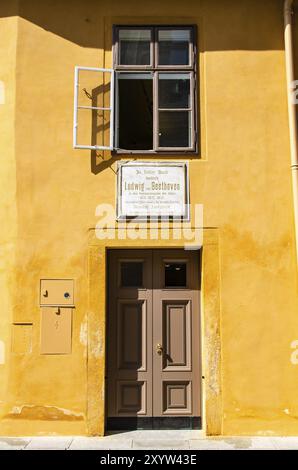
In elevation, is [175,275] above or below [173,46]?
below

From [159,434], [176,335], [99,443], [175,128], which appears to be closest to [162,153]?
[175,128]

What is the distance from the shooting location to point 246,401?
6359mm

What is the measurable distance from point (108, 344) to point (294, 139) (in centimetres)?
353

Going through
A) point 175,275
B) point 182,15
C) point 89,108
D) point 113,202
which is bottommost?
point 175,275

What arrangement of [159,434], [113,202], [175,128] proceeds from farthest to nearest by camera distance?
[175,128] → [113,202] → [159,434]

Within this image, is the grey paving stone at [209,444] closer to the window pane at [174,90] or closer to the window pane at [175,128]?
the window pane at [175,128]

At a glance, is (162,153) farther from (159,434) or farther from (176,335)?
(159,434)

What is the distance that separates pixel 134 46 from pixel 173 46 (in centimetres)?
53

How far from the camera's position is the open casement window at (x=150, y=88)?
6812mm

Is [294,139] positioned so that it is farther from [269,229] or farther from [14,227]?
[14,227]

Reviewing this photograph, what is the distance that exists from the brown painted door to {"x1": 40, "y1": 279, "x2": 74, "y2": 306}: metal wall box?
0.54 meters

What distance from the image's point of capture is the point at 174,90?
7.03 m

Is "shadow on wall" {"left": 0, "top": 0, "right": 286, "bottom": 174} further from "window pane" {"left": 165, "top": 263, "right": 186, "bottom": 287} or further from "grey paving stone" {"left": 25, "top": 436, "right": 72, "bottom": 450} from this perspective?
"grey paving stone" {"left": 25, "top": 436, "right": 72, "bottom": 450}
